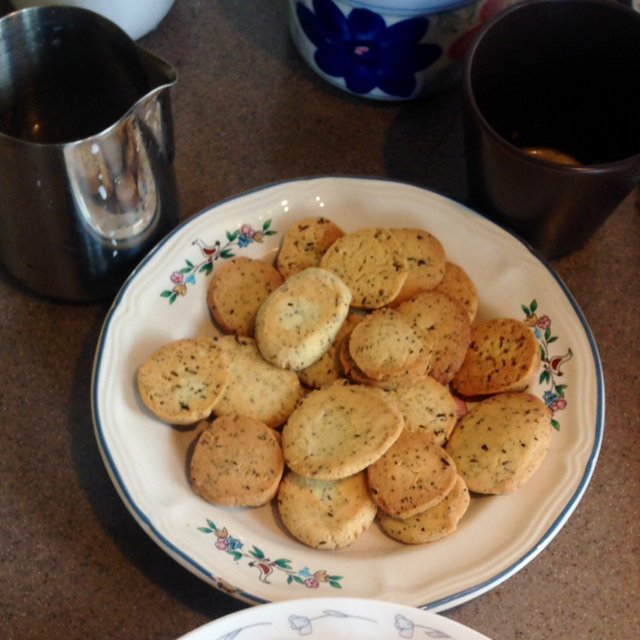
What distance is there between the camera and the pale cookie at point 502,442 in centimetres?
63

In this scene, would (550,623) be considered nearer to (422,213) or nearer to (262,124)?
(422,213)

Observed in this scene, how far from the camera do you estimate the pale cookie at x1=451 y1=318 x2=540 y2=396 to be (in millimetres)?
678

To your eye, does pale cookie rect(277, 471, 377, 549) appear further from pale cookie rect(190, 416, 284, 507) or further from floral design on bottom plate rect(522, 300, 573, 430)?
floral design on bottom plate rect(522, 300, 573, 430)

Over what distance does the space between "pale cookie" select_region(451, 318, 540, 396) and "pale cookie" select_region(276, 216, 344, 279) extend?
150mm

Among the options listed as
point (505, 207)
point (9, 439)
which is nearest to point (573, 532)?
point (505, 207)

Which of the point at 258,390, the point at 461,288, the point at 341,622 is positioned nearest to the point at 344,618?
the point at 341,622

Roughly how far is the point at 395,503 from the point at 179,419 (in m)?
0.18

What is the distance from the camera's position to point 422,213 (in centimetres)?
75

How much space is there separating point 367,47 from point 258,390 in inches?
13.8

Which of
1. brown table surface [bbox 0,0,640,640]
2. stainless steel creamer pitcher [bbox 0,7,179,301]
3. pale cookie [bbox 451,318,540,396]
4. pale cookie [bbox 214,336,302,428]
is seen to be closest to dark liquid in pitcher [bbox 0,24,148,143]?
stainless steel creamer pitcher [bbox 0,7,179,301]

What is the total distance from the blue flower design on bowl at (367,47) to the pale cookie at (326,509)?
0.40 m

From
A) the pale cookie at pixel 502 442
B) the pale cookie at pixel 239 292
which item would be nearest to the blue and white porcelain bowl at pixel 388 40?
the pale cookie at pixel 239 292

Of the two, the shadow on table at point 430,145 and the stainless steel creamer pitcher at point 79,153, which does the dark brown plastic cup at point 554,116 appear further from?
the stainless steel creamer pitcher at point 79,153

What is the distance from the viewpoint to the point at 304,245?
738 mm
